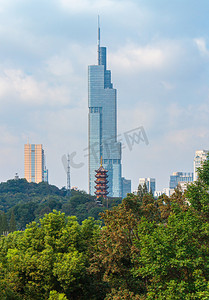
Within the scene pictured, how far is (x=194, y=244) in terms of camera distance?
53.7ft

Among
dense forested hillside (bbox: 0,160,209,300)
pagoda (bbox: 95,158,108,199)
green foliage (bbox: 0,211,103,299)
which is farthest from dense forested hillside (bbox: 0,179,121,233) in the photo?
dense forested hillside (bbox: 0,160,209,300)

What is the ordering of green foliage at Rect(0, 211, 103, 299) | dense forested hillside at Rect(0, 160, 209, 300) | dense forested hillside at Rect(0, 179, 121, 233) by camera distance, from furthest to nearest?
1. dense forested hillside at Rect(0, 179, 121, 233)
2. green foliage at Rect(0, 211, 103, 299)
3. dense forested hillside at Rect(0, 160, 209, 300)

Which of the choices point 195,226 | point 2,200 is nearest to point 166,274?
point 195,226

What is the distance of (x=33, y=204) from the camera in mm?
94875

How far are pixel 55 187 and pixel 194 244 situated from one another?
12311 centimetres

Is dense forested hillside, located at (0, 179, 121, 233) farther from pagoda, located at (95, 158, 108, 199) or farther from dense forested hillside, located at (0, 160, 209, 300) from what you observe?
dense forested hillside, located at (0, 160, 209, 300)

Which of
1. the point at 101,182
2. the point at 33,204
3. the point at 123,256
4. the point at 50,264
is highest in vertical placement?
the point at 101,182

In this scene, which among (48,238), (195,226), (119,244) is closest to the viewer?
(195,226)

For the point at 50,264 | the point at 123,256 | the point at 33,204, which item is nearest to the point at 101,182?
the point at 33,204

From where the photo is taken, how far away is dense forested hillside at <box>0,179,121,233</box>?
287 feet

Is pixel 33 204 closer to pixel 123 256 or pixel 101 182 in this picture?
pixel 101 182

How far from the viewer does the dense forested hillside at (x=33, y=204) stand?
87.4m

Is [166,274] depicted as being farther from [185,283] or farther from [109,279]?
[109,279]

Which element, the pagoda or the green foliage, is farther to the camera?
the pagoda
